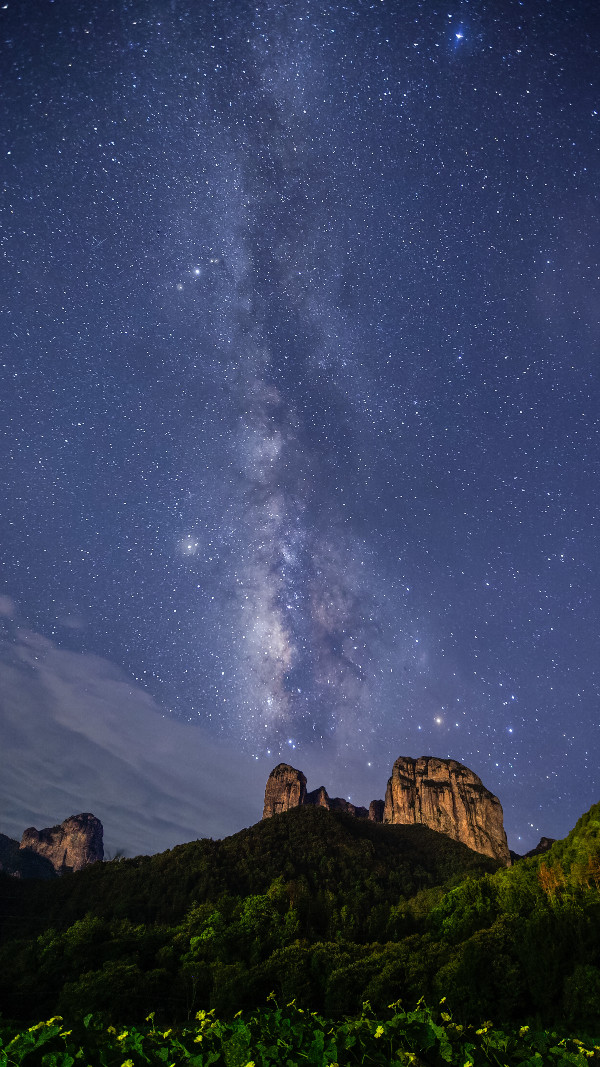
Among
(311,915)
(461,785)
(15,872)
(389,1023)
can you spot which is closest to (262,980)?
(311,915)

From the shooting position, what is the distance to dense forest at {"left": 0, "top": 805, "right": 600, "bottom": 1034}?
1119 inches

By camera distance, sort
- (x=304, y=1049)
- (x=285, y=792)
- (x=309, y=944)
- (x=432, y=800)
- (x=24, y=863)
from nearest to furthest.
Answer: (x=304, y=1049), (x=309, y=944), (x=432, y=800), (x=285, y=792), (x=24, y=863)

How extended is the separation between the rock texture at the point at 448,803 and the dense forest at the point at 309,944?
57.4 meters

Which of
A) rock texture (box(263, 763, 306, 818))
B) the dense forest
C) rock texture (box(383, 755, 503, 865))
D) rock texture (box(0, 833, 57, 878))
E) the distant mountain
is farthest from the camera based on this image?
the distant mountain

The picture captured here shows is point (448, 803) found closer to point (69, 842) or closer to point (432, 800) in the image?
point (432, 800)

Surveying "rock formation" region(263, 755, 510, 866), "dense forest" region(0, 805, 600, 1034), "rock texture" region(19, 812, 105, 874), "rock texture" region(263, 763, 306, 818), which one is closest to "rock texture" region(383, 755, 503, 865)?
"rock formation" region(263, 755, 510, 866)

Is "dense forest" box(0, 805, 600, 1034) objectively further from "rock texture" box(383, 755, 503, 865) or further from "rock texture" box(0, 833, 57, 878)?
"rock texture" box(0, 833, 57, 878)

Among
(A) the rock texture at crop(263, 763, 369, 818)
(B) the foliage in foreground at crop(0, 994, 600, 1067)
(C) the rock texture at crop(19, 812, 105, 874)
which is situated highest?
(A) the rock texture at crop(263, 763, 369, 818)

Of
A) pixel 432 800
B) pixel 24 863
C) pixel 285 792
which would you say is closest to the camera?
pixel 432 800

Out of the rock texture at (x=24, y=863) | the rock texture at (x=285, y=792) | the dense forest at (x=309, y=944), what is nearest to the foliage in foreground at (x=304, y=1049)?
the dense forest at (x=309, y=944)

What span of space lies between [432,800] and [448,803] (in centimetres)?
464

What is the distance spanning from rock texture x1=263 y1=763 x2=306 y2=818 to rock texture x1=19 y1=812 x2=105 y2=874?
215ft

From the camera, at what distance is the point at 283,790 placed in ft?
482

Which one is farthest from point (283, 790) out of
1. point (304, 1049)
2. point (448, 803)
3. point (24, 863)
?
point (304, 1049)
